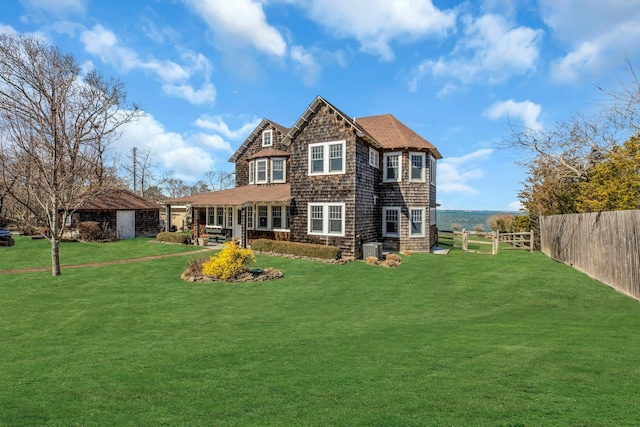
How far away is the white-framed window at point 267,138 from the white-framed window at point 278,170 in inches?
112

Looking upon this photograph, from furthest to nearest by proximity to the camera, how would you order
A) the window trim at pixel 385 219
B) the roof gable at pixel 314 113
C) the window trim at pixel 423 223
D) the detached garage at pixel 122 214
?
the detached garage at pixel 122 214 < the window trim at pixel 385 219 < the window trim at pixel 423 223 < the roof gable at pixel 314 113

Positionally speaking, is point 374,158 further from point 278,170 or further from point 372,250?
point 278,170

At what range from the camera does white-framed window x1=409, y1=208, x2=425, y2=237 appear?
79.0 feet

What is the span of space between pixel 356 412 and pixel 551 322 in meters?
7.73

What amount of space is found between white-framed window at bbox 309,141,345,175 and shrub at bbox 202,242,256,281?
27.2 ft

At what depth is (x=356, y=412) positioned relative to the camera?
448cm

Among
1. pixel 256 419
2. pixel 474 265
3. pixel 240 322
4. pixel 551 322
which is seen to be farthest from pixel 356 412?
pixel 474 265

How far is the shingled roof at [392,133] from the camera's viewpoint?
79.4ft

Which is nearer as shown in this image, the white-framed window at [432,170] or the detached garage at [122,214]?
the white-framed window at [432,170]

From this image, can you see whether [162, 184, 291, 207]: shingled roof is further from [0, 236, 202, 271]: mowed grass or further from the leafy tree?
the leafy tree

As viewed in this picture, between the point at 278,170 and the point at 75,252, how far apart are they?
1578 cm

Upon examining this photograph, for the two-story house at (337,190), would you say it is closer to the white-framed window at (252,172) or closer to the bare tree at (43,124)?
the white-framed window at (252,172)

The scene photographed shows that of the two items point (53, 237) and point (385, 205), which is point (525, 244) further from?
point (53, 237)

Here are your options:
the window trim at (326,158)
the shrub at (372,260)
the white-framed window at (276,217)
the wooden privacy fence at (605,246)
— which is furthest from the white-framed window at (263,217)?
the wooden privacy fence at (605,246)
